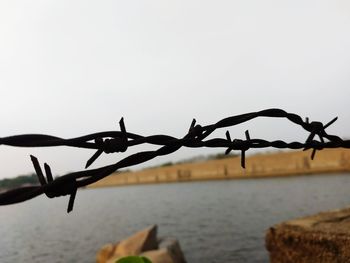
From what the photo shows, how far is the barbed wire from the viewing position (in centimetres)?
91

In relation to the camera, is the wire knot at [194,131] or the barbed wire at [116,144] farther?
the wire knot at [194,131]

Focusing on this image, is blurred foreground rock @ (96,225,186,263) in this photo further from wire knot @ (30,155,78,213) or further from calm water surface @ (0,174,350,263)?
wire knot @ (30,155,78,213)

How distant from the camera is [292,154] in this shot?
46594 mm

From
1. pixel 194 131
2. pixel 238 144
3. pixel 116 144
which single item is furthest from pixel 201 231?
pixel 116 144

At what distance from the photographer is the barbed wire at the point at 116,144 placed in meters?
0.91

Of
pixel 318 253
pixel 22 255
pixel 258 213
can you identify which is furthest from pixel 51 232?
pixel 318 253

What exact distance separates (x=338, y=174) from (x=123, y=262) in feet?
144

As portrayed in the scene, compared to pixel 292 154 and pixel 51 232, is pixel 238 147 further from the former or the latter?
pixel 292 154

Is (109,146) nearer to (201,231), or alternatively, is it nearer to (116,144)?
(116,144)

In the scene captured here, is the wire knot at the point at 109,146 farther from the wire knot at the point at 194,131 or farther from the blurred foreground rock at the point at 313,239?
the blurred foreground rock at the point at 313,239

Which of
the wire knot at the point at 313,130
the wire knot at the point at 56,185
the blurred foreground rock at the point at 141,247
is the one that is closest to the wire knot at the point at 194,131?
the wire knot at the point at 56,185

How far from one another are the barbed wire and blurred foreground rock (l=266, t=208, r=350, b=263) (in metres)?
1.28

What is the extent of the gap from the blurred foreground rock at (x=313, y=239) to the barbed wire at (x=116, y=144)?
50.3 inches

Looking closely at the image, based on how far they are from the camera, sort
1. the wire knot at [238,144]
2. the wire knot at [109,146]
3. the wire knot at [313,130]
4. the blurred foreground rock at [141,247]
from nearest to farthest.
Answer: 1. the wire knot at [109,146]
2. the wire knot at [238,144]
3. the wire knot at [313,130]
4. the blurred foreground rock at [141,247]
